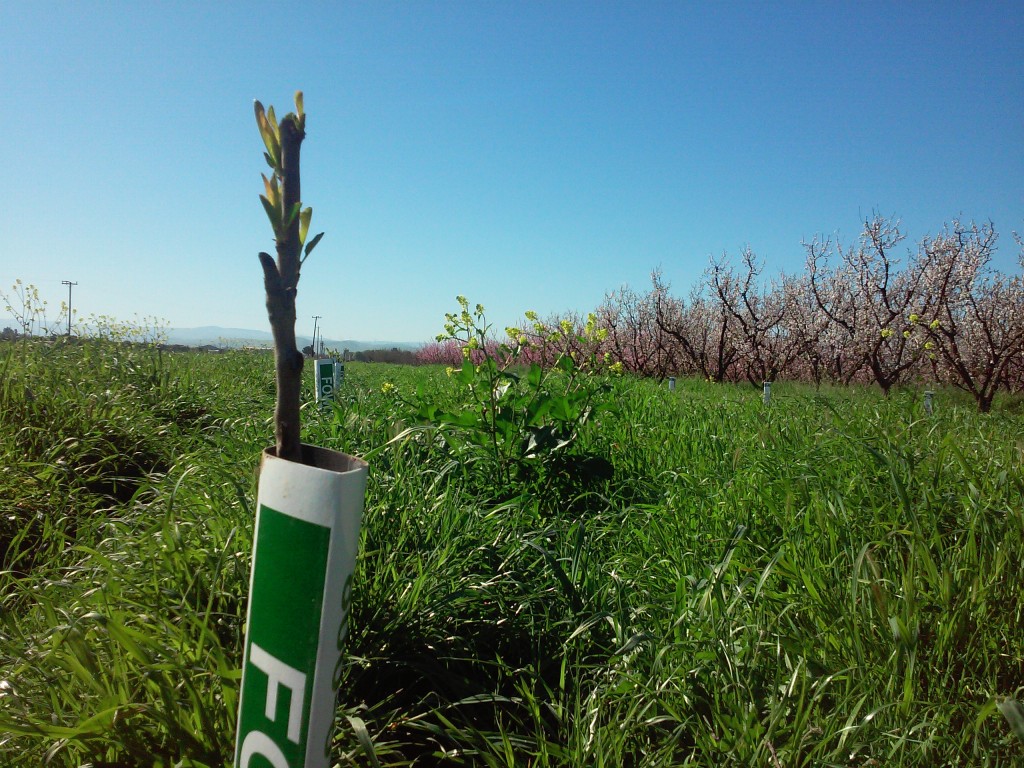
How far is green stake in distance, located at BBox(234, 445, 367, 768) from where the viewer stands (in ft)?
2.48

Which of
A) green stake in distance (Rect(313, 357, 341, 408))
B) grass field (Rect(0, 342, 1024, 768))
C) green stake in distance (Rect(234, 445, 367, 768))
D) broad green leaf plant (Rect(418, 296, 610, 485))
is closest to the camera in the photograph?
green stake in distance (Rect(234, 445, 367, 768))

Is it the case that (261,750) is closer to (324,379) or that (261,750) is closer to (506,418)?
(506,418)

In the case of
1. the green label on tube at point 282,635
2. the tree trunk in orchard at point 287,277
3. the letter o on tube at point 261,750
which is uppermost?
the tree trunk in orchard at point 287,277

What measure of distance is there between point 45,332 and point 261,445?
5471 millimetres

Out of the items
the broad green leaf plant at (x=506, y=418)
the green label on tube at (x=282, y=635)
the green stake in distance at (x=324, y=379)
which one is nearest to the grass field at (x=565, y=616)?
the broad green leaf plant at (x=506, y=418)

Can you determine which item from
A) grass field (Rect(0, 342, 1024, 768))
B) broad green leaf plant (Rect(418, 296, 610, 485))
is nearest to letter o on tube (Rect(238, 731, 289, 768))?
grass field (Rect(0, 342, 1024, 768))

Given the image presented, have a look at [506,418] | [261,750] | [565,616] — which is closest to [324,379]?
[506,418]

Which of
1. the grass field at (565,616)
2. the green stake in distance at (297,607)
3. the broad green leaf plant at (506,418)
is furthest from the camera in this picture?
the broad green leaf plant at (506,418)

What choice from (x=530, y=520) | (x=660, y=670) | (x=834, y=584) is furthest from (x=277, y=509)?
(x=530, y=520)

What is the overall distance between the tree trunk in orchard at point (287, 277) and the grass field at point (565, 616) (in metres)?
0.92

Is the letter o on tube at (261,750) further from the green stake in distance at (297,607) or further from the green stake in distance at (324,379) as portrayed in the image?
the green stake in distance at (324,379)

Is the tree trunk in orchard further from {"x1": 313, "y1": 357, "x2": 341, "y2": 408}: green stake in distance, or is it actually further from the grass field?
{"x1": 313, "y1": 357, "x2": 341, "y2": 408}: green stake in distance

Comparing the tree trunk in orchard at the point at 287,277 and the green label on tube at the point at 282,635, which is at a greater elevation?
the tree trunk in orchard at the point at 287,277

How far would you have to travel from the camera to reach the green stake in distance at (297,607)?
755 millimetres
